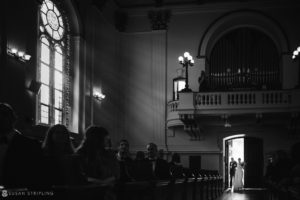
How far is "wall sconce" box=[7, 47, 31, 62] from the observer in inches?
520

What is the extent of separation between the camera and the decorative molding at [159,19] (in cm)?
2272

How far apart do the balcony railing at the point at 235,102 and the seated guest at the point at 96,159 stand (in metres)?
15.0

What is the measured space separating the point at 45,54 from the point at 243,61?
31.6 ft

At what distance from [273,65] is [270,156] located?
12.8 feet

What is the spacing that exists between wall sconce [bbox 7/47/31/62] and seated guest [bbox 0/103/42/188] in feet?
30.8

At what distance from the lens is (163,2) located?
22812mm

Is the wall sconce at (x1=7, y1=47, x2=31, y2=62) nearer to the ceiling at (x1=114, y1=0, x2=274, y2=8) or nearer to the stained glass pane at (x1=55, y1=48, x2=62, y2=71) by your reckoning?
the stained glass pane at (x1=55, y1=48, x2=62, y2=71)

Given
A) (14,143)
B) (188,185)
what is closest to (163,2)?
(188,185)

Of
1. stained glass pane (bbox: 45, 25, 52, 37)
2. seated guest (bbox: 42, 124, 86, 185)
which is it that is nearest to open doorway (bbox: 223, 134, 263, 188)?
stained glass pane (bbox: 45, 25, 52, 37)

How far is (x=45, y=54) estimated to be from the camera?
16531 millimetres

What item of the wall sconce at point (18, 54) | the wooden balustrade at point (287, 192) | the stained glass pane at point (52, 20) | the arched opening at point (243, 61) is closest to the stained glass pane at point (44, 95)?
the stained glass pane at point (52, 20)

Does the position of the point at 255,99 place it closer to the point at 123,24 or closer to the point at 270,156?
the point at 270,156

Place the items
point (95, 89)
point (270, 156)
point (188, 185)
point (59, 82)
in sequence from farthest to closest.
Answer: point (270, 156) < point (95, 89) < point (59, 82) < point (188, 185)

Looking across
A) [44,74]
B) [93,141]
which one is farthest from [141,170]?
[44,74]
